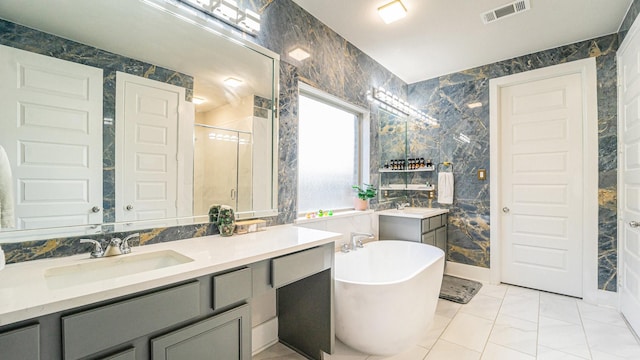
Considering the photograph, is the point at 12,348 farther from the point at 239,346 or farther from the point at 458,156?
the point at 458,156

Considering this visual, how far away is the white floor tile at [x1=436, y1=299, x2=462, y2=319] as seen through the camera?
2.46 m

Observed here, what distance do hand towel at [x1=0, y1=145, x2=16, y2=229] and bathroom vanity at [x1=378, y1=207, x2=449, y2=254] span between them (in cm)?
290

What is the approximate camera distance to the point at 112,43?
133cm

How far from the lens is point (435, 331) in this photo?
7.12ft

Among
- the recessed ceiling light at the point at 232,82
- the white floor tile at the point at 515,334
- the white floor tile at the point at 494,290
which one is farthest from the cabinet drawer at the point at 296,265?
the white floor tile at the point at 494,290

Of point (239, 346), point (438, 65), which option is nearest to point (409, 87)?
point (438, 65)

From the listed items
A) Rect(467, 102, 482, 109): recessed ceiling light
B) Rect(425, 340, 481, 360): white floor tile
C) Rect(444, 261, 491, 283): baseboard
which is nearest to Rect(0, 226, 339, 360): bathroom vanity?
Rect(425, 340, 481, 360): white floor tile

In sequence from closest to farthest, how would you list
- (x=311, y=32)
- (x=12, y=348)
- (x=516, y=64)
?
(x=12, y=348), (x=311, y=32), (x=516, y=64)

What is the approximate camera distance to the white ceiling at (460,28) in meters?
2.23

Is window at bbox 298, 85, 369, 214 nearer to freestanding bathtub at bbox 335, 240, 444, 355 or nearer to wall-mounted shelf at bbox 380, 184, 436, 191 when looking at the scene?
wall-mounted shelf at bbox 380, 184, 436, 191

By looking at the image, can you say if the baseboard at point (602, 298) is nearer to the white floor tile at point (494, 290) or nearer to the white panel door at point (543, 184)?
the white panel door at point (543, 184)

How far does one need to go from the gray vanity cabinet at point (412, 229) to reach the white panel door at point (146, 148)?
90.5 inches

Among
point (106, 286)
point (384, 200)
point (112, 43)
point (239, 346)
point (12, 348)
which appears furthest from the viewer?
point (384, 200)

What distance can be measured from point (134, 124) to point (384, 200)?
8.99 feet
